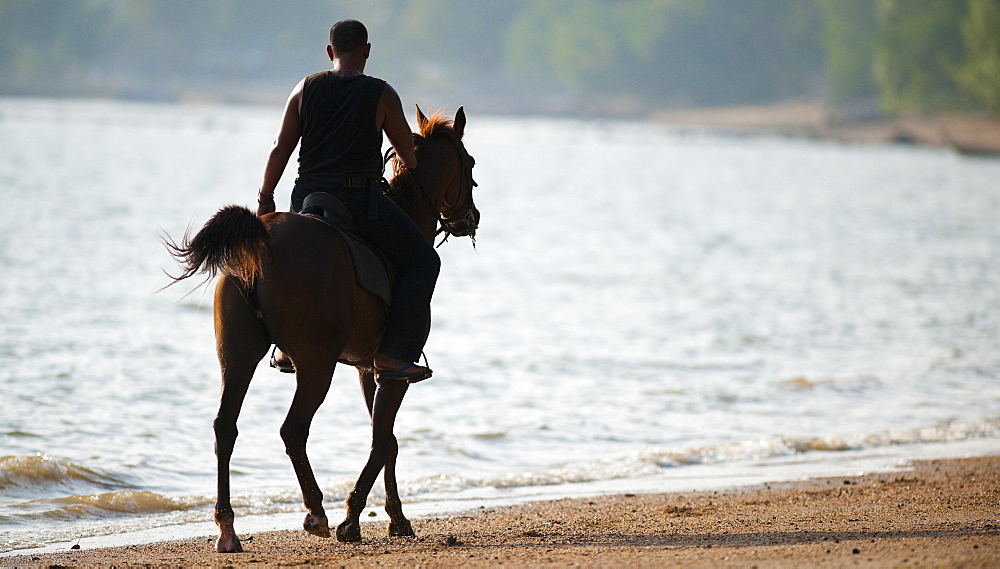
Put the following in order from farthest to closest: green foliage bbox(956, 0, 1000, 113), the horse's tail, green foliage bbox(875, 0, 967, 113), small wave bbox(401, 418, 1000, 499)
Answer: green foliage bbox(875, 0, 967, 113) < green foliage bbox(956, 0, 1000, 113) < small wave bbox(401, 418, 1000, 499) < the horse's tail

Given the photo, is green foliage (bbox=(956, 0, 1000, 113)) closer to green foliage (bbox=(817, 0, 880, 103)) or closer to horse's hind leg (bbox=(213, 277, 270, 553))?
green foliage (bbox=(817, 0, 880, 103))

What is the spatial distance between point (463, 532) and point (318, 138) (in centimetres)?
245

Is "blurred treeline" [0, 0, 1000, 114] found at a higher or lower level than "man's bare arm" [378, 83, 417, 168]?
higher

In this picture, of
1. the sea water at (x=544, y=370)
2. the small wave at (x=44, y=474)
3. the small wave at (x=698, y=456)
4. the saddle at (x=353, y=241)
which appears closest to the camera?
the saddle at (x=353, y=241)

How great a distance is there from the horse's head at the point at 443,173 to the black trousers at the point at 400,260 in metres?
0.35

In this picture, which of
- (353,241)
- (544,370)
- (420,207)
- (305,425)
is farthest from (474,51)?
(305,425)

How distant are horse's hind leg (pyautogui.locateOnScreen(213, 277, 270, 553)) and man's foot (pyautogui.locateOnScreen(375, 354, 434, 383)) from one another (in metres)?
0.72

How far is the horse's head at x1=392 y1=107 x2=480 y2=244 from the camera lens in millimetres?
7020


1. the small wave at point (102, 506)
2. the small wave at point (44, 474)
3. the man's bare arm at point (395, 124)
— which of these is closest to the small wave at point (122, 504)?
the small wave at point (102, 506)

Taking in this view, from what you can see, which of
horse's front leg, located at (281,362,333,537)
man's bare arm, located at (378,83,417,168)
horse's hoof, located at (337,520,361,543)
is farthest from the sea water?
man's bare arm, located at (378,83,417,168)

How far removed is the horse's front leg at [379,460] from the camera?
655 centimetres

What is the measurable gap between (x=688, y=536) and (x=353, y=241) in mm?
2469

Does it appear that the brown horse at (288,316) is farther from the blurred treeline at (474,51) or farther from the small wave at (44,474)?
the blurred treeline at (474,51)

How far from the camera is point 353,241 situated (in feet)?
21.1
